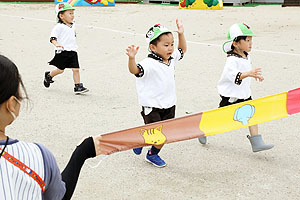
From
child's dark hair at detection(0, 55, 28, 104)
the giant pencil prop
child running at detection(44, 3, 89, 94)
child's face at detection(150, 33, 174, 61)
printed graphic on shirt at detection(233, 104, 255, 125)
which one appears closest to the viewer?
child's dark hair at detection(0, 55, 28, 104)

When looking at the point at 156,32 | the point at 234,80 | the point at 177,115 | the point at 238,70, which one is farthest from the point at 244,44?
the point at 177,115

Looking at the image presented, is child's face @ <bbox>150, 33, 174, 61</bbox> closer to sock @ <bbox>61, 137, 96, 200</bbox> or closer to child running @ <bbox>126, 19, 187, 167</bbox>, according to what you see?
child running @ <bbox>126, 19, 187, 167</bbox>

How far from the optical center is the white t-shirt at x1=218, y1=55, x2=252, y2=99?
4.20 meters

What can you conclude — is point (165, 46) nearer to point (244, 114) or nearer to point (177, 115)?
point (244, 114)

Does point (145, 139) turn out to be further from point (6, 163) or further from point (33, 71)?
point (33, 71)

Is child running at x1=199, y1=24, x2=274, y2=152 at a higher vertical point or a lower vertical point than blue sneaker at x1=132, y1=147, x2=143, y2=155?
higher

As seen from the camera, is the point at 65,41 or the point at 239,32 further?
the point at 65,41

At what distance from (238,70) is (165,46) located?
0.77 m

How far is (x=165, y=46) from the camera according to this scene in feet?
13.0

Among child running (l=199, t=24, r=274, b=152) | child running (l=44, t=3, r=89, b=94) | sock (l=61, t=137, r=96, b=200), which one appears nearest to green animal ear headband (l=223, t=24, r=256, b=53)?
child running (l=199, t=24, r=274, b=152)

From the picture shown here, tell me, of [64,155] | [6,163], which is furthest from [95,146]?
[64,155]

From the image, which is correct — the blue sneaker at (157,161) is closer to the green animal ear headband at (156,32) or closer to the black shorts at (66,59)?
the green animal ear headband at (156,32)

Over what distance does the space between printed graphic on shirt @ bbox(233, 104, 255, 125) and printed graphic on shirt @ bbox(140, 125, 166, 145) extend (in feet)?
2.32

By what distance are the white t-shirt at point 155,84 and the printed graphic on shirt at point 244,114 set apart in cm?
61
